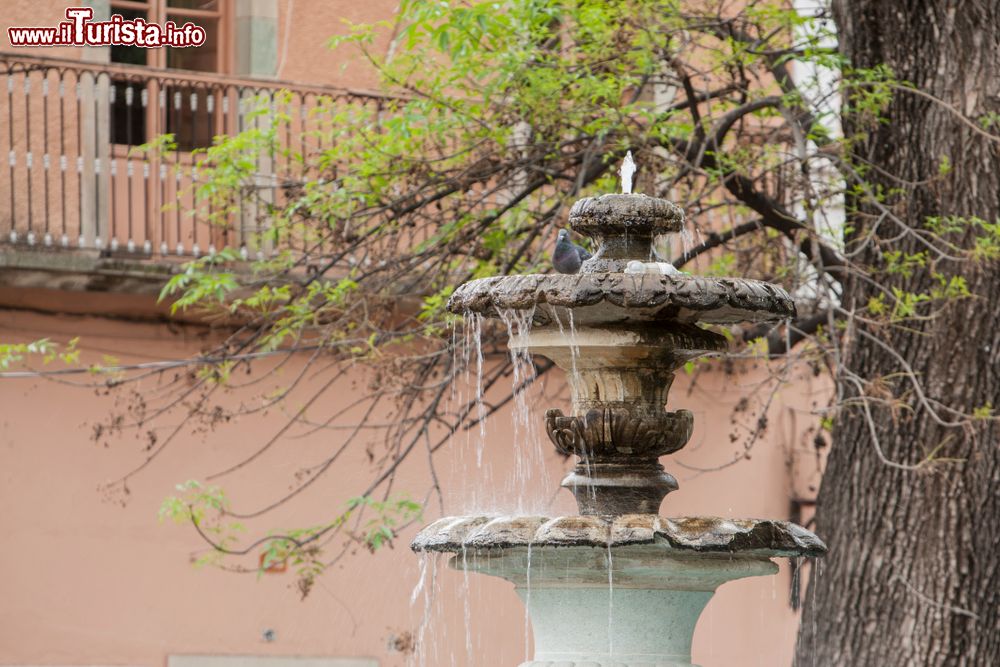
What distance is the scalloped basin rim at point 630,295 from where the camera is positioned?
18.4ft

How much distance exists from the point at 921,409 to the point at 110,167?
19.4 ft

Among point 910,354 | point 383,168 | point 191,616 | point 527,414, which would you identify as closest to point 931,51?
point 910,354

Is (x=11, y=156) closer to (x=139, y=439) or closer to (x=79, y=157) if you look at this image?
(x=79, y=157)

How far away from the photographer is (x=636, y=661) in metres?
5.80

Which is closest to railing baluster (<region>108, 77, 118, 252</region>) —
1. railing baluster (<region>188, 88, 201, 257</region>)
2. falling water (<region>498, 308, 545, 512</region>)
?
railing baluster (<region>188, 88, 201, 257</region>)

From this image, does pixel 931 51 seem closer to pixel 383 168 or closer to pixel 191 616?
pixel 383 168

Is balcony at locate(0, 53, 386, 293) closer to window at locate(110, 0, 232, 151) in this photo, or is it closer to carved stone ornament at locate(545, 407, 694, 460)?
window at locate(110, 0, 232, 151)

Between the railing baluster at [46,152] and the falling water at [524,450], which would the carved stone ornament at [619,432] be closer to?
the falling water at [524,450]

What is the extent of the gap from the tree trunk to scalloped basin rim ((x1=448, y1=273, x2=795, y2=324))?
9.35 ft

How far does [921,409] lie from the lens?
349 inches

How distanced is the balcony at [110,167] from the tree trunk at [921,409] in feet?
12.6

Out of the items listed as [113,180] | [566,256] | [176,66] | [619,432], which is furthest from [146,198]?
[619,432]

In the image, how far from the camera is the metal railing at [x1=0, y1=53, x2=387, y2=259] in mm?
11812

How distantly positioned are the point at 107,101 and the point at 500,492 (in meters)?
3.78
